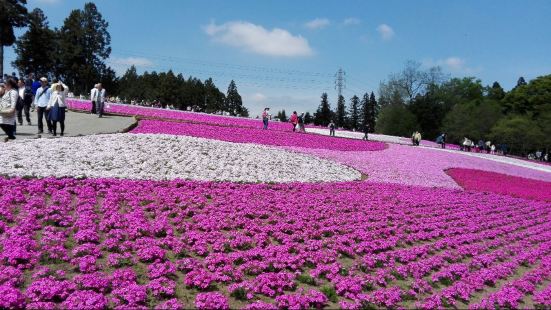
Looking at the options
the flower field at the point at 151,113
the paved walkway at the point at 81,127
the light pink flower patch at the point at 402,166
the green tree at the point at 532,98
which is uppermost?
the green tree at the point at 532,98

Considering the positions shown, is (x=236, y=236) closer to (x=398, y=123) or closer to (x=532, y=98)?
(x=398, y=123)

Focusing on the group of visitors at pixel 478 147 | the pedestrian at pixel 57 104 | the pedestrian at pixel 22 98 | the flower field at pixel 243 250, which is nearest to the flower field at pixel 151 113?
the pedestrian at pixel 22 98

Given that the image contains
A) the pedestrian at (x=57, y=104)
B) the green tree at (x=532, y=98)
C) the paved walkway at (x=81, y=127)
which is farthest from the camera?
the green tree at (x=532, y=98)

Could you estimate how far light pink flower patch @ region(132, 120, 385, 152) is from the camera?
82.8ft

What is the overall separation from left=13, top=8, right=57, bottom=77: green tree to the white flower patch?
7915cm

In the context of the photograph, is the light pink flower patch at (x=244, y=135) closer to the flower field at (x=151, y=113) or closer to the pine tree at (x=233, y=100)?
the flower field at (x=151, y=113)

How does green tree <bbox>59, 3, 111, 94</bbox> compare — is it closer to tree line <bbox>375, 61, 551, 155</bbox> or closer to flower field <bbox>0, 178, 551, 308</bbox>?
tree line <bbox>375, 61, 551, 155</bbox>

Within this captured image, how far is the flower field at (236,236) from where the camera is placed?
684 cm

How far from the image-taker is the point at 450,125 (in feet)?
254

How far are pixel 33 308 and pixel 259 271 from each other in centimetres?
342

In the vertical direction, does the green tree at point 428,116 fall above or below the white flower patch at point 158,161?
above

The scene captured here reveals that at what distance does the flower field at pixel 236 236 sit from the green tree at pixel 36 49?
3125 inches

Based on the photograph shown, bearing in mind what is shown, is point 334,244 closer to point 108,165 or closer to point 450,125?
point 108,165

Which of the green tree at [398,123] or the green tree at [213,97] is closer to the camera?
the green tree at [398,123]
